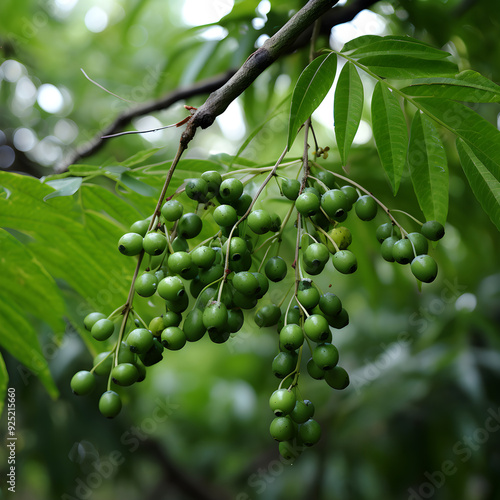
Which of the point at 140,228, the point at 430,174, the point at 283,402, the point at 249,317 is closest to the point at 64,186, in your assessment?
the point at 140,228

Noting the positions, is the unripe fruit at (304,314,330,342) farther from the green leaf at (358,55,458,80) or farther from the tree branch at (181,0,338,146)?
the green leaf at (358,55,458,80)

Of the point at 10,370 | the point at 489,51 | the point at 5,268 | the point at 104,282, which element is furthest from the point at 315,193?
the point at 10,370

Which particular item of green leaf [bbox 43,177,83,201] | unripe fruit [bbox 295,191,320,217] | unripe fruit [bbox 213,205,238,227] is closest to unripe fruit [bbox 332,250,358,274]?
unripe fruit [bbox 295,191,320,217]

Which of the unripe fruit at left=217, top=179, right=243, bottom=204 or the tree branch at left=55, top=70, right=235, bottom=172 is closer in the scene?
the unripe fruit at left=217, top=179, right=243, bottom=204

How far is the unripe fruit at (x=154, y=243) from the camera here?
95cm

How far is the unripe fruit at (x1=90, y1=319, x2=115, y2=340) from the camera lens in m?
1.02

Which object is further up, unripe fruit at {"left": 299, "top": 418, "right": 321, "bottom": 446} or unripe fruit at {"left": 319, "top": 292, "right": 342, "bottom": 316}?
unripe fruit at {"left": 319, "top": 292, "right": 342, "bottom": 316}

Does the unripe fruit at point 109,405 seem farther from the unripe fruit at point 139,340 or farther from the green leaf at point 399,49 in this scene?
the green leaf at point 399,49

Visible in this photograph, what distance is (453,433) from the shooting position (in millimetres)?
2965

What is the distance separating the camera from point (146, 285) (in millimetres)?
991

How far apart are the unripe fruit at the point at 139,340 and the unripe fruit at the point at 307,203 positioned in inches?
15.1

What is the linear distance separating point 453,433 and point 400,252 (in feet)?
7.91

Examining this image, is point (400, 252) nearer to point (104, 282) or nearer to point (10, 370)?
point (104, 282)

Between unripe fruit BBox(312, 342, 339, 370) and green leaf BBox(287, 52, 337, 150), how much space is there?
40cm
